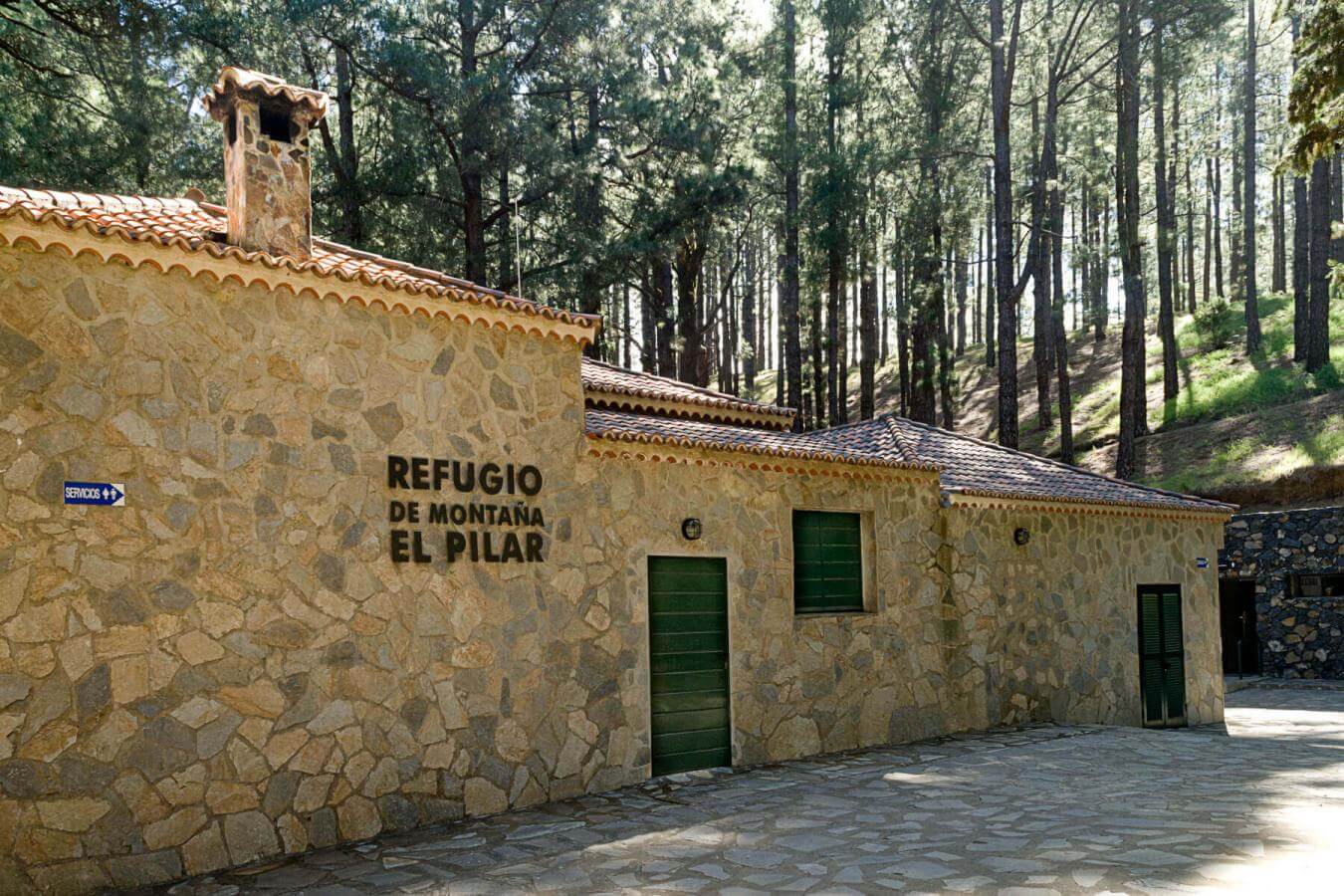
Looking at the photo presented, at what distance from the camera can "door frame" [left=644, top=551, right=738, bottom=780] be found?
9.66m

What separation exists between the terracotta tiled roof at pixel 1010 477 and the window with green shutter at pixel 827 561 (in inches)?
62.6

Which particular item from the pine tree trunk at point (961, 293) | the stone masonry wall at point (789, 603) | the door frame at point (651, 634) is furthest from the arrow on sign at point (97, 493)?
the pine tree trunk at point (961, 293)

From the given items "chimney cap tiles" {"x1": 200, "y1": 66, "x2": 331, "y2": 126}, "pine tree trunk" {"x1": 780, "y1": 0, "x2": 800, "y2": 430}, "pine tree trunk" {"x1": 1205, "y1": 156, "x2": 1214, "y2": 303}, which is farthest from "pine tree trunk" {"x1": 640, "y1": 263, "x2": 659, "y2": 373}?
"pine tree trunk" {"x1": 1205, "y1": 156, "x2": 1214, "y2": 303}

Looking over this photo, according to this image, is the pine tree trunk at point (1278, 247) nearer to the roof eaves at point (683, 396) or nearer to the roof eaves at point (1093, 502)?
the roof eaves at point (1093, 502)

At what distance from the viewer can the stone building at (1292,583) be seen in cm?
2231

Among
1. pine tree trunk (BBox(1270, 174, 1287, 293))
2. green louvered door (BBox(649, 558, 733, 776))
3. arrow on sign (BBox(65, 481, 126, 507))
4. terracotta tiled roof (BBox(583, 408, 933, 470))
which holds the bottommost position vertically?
green louvered door (BBox(649, 558, 733, 776))

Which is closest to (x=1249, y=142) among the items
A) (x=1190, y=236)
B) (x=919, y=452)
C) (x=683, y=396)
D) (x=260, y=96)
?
(x=1190, y=236)

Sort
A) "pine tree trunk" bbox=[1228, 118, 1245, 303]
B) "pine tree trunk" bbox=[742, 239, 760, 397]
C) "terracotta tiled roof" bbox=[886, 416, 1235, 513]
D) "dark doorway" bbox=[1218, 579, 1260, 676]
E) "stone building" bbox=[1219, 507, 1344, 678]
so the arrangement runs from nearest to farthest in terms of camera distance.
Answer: "terracotta tiled roof" bbox=[886, 416, 1235, 513]
"stone building" bbox=[1219, 507, 1344, 678]
"dark doorway" bbox=[1218, 579, 1260, 676]
"pine tree trunk" bbox=[742, 239, 760, 397]
"pine tree trunk" bbox=[1228, 118, 1245, 303]

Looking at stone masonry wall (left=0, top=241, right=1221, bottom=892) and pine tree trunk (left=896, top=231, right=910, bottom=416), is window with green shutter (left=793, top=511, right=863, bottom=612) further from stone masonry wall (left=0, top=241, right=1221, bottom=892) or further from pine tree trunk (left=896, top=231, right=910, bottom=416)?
pine tree trunk (left=896, top=231, right=910, bottom=416)

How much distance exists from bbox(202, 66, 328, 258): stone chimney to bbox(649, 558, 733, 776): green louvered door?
4.41m

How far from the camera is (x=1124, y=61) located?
1024 inches

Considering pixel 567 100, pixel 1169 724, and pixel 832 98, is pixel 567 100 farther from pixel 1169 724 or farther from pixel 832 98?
pixel 1169 724

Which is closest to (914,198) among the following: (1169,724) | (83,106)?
(1169,724)

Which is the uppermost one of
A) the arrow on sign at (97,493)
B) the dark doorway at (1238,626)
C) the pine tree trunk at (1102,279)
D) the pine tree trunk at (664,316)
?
the pine tree trunk at (1102,279)
